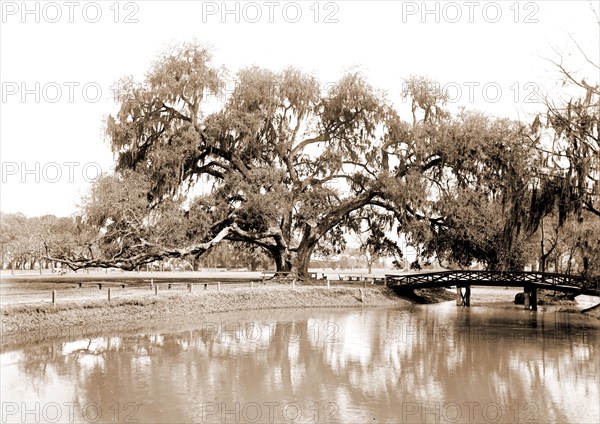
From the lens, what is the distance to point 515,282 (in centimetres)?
3512

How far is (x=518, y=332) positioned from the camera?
1017 inches

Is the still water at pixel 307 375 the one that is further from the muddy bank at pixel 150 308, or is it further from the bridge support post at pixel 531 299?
the bridge support post at pixel 531 299

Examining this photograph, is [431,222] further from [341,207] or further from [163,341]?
[163,341]

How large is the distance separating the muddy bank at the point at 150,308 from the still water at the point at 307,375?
1.15 m

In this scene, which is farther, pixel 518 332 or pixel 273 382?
pixel 518 332

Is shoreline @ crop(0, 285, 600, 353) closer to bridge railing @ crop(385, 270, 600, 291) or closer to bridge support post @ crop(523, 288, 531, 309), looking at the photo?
bridge railing @ crop(385, 270, 600, 291)

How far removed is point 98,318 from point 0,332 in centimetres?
463

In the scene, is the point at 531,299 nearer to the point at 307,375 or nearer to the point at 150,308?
the point at 150,308

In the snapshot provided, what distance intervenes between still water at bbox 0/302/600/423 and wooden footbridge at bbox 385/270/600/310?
6059 millimetres

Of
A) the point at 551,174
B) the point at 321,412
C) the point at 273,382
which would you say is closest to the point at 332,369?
the point at 273,382

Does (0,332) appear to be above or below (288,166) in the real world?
below

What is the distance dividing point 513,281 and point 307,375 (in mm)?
23059

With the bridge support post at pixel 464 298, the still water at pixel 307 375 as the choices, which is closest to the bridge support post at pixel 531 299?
the bridge support post at pixel 464 298

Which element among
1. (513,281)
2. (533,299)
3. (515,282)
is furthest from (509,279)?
(533,299)
